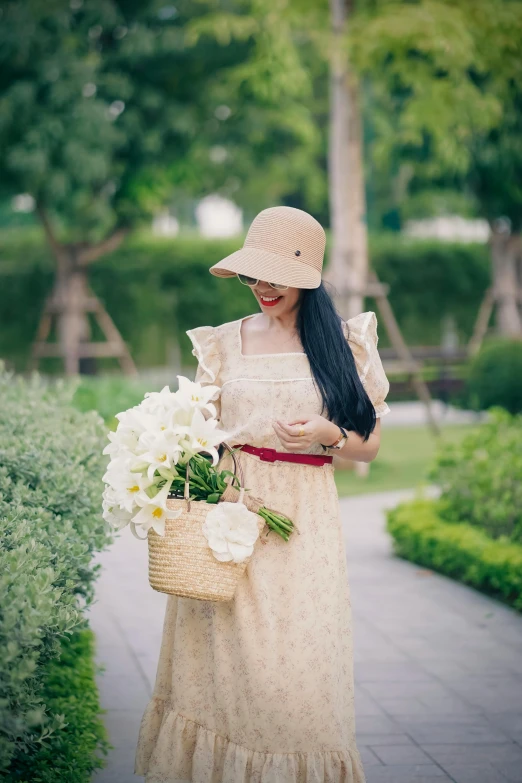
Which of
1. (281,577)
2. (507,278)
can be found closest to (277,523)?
(281,577)

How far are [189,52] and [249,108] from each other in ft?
4.62

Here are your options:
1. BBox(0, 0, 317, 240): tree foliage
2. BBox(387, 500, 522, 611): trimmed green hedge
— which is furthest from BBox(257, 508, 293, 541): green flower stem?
BBox(0, 0, 317, 240): tree foliage

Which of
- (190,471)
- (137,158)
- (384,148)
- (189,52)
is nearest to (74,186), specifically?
(137,158)

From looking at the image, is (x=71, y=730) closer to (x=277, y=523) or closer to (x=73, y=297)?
(x=277, y=523)

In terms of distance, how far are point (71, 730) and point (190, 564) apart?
3.67 ft

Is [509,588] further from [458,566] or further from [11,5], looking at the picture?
[11,5]

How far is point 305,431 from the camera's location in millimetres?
3090

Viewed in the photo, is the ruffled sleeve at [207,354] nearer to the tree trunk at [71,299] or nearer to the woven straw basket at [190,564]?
the woven straw basket at [190,564]

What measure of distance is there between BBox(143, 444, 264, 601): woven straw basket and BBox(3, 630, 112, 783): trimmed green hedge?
419mm

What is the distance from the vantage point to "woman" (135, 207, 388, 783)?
10.3 feet

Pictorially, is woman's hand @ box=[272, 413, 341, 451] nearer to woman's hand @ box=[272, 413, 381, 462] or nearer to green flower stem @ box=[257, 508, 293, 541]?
woman's hand @ box=[272, 413, 381, 462]

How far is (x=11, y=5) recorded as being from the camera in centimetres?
1523

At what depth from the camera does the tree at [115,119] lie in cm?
1503

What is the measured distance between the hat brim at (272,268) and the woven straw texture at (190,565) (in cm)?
69
